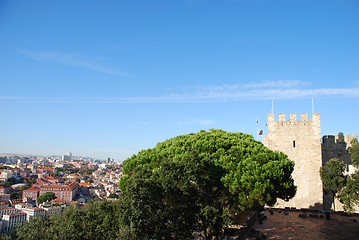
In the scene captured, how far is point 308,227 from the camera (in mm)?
16703

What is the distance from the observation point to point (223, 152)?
53.0 feet

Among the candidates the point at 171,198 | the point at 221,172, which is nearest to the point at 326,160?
the point at 221,172

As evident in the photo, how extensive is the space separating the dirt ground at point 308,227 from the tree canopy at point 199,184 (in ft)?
6.37

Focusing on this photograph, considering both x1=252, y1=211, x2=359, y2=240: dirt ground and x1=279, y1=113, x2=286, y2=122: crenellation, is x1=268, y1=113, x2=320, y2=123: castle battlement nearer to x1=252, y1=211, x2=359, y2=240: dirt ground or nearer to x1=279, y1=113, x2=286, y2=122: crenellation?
x1=279, y1=113, x2=286, y2=122: crenellation

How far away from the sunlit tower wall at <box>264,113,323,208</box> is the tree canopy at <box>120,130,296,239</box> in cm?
611

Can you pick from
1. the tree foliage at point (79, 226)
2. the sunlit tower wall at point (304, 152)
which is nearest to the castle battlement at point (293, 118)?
the sunlit tower wall at point (304, 152)

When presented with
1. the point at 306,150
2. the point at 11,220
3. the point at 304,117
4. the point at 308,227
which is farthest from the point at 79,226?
the point at 11,220

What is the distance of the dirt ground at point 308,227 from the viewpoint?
48.9 ft

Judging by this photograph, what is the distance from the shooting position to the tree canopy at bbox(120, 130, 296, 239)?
11.0 metres

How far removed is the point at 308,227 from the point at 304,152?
725cm

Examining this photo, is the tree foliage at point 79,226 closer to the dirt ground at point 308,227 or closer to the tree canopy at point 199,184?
the tree canopy at point 199,184

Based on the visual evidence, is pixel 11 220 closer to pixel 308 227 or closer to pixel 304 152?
Answer: pixel 304 152

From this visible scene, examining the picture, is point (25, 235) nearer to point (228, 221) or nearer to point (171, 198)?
point (171, 198)

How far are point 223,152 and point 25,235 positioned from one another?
32.6 feet
